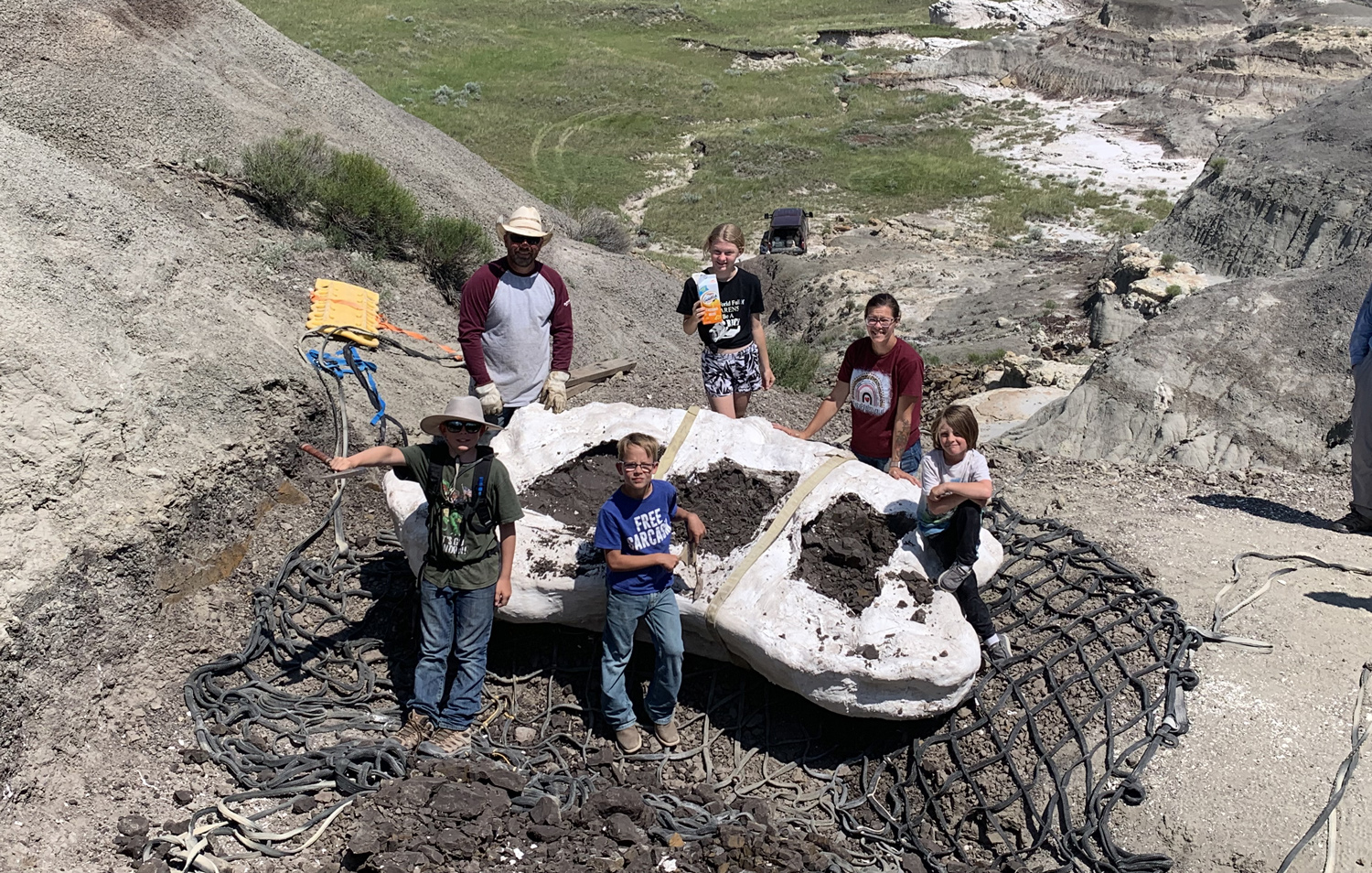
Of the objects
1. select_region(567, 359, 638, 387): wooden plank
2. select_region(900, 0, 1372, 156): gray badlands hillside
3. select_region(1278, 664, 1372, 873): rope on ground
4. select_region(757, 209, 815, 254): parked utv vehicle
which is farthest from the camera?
select_region(900, 0, 1372, 156): gray badlands hillside

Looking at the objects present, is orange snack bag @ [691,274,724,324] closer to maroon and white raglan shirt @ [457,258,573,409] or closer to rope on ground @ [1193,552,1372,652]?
maroon and white raglan shirt @ [457,258,573,409]

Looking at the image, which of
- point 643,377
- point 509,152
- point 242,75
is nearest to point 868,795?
point 643,377

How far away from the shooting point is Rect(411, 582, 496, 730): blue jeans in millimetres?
4613

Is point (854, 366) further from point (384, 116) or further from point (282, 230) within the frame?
point (384, 116)

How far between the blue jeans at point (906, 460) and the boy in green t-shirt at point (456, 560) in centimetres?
204

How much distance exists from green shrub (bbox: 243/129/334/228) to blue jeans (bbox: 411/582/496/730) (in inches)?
242

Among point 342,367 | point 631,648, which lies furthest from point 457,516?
point 342,367

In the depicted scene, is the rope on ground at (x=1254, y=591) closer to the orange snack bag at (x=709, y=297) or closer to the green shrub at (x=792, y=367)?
the orange snack bag at (x=709, y=297)

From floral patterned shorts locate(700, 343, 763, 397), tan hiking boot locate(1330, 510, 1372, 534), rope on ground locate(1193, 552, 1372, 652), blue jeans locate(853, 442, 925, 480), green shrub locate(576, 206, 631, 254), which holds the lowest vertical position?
green shrub locate(576, 206, 631, 254)

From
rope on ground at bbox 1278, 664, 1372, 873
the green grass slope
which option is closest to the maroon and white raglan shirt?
rope on ground at bbox 1278, 664, 1372, 873

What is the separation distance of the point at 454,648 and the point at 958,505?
238 centimetres

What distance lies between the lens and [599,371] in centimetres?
909

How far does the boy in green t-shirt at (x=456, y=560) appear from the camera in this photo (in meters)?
4.43

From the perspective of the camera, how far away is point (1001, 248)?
20.9 m
